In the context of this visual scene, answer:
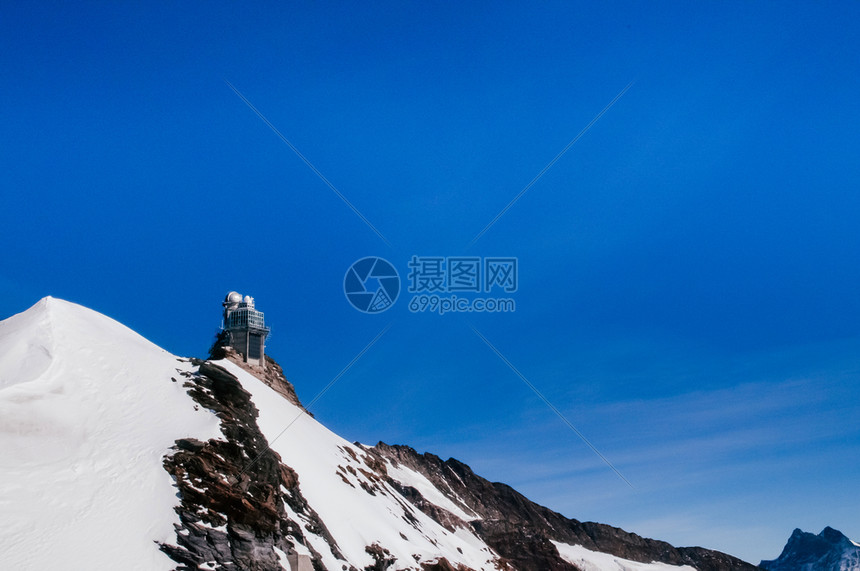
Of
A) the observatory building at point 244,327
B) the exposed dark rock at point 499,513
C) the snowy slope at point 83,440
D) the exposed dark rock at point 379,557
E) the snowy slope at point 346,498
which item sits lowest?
the snowy slope at point 83,440

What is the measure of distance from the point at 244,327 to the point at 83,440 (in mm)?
50461

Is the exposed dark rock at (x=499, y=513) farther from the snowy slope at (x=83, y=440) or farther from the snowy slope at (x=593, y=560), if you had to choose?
the snowy slope at (x=83, y=440)

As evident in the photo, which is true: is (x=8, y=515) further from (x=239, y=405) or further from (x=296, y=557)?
(x=239, y=405)

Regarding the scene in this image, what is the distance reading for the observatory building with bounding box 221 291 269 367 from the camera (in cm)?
9812

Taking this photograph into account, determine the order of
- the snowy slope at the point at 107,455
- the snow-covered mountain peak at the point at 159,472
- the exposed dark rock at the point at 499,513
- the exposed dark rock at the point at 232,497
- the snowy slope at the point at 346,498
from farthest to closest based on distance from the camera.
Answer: the exposed dark rock at the point at 499,513, the snowy slope at the point at 346,498, the exposed dark rock at the point at 232,497, the snow-covered mountain peak at the point at 159,472, the snowy slope at the point at 107,455

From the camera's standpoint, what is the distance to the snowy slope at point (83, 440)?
38688 millimetres

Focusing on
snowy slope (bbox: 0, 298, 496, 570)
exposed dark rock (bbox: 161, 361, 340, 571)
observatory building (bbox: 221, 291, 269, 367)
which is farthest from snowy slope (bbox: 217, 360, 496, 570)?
observatory building (bbox: 221, 291, 269, 367)

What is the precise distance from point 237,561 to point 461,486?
137 m

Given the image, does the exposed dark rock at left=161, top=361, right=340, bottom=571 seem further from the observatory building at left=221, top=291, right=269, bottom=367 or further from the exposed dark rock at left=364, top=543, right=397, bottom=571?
the observatory building at left=221, top=291, right=269, bottom=367

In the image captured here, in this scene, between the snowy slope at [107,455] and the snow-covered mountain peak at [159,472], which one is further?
the snow-covered mountain peak at [159,472]

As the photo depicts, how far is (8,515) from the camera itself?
126ft

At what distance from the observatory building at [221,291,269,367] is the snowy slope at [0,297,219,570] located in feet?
103

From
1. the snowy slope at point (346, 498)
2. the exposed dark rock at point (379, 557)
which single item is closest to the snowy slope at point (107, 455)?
the snowy slope at point (346, 498)

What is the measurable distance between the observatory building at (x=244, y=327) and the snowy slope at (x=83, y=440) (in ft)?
103
